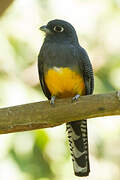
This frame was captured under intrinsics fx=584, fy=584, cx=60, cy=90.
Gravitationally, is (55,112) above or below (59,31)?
below

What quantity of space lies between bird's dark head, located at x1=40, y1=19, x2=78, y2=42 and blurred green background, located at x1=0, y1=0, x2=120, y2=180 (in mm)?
823

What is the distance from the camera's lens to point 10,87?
8.58 metres

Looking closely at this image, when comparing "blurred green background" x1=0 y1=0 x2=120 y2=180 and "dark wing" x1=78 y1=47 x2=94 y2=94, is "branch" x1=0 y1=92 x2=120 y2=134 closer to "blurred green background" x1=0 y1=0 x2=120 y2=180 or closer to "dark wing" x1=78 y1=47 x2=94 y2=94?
"dark wing" x1=78 y1=47 x2=94 y2=94

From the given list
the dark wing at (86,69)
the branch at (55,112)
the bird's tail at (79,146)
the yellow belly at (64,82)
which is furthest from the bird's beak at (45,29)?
the branch at (55,112)

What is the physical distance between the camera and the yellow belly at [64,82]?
689cm

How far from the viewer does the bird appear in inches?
274

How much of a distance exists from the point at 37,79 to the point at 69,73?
7.07 feet

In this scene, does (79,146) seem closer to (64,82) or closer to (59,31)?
(64,82)

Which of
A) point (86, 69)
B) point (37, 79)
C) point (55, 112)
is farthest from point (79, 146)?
point (37, 79)

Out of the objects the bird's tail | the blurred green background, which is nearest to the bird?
the bird's tail

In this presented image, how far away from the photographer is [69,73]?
6918 millimetres

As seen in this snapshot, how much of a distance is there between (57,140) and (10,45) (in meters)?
1.84

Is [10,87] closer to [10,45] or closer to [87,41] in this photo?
[10,45]

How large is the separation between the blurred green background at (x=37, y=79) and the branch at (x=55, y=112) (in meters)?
2.03
